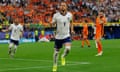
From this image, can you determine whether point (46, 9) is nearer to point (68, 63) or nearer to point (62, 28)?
point (68, 63)

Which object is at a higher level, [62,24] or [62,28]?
[62,24]

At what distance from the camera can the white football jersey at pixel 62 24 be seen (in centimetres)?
1588

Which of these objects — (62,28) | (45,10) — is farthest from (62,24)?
(45,10)

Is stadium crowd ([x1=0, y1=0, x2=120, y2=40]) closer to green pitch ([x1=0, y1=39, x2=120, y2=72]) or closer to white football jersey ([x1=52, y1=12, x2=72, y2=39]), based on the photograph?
green pitch ([x1=0, y1=39, x2=120, y2=72])

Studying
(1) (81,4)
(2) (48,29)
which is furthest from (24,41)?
(1) (81,4)

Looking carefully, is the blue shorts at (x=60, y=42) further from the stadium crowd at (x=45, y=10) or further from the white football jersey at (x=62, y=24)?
the stadium crowd at (x=45, y=10)

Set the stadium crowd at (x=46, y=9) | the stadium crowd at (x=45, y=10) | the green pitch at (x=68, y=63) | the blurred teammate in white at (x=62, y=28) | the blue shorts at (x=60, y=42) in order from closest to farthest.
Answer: the blue shorts at (x=60, y=42) < the blurred teammate in white at (x=62, y=28) < the green pitch at (x=68, y=63) < the stadium crowd at (x=45, y=10) < the stadium crowd at (x=46, y=9)

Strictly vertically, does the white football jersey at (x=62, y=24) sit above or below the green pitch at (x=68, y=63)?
above

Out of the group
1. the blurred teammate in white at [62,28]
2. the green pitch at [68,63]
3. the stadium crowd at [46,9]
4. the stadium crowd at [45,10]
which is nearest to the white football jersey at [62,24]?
the blurred teammate in white at [62,28]

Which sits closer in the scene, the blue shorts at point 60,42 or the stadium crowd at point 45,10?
the blue shorts at point 60,42

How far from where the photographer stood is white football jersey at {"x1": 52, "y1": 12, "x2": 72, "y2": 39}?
15.9 metres

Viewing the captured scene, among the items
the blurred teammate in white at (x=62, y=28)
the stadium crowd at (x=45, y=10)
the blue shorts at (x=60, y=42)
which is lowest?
the stadium crowd at (x=45, y=10)

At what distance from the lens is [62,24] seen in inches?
634

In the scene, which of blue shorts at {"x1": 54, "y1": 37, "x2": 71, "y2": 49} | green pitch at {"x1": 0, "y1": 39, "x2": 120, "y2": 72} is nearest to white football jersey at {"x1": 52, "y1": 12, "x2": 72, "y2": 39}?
blue shorts at {"x1": 54, "y1": 37, "x2": 71, "y2": 49}
